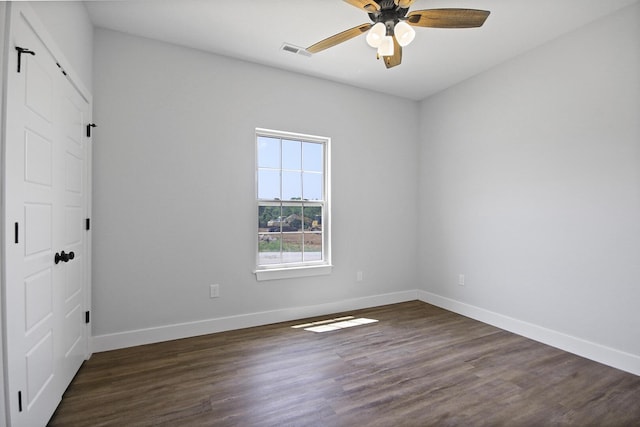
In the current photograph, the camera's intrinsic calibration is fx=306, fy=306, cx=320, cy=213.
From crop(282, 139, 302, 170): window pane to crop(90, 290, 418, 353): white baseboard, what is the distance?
169 cm

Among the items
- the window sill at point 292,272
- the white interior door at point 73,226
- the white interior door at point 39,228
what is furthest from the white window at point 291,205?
the white interior door at point 39,228

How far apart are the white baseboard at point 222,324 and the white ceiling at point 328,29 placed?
108 inches

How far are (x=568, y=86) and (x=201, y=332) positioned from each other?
424 cm

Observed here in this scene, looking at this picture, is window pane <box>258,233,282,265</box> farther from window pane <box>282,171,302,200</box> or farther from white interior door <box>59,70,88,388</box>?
white interior door <box>59,70,88,388</box>

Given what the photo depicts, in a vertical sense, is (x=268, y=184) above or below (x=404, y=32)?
below

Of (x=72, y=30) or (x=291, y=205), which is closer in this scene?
(x=72, y=30)

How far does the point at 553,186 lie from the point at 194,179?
11.5 feet

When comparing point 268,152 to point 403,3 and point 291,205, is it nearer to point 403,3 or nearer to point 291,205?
point 291,205

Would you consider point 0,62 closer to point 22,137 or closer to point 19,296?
point 22,137

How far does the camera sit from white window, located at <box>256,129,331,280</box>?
3.49m

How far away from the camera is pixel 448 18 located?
1.96 m

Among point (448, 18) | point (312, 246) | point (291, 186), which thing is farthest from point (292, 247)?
point (448, 18)

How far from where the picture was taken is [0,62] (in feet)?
4.36

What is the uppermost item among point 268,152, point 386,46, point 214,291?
point 386,46
